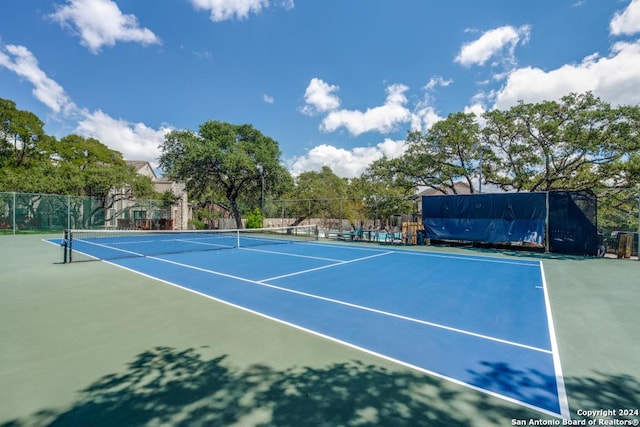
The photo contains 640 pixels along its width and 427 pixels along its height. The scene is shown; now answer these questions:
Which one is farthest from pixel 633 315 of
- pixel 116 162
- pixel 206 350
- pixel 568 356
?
pixel 116 162

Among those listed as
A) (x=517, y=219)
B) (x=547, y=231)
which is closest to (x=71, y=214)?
(x=517, y=219)

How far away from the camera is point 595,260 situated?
11305 millimetres

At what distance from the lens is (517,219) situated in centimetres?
1423

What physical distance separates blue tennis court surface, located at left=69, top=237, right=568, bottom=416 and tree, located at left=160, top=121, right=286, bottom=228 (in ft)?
43.8

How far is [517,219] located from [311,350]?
14231 mm

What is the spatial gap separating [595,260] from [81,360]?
15.3m

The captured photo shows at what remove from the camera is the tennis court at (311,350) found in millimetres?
2594

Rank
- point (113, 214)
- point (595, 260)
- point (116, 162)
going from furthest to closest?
1. point (116, 162)
2. point (113, 214)
3. point (595, 260)

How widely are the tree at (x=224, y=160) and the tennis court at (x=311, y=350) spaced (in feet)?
52.9

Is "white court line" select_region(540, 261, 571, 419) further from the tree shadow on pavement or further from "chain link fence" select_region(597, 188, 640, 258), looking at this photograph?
"chain link fence" select_region(597, 188, 640, 258)

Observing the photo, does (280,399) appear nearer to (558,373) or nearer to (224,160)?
(558,373)

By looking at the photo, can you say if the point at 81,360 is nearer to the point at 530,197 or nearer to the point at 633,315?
the point at 633,315

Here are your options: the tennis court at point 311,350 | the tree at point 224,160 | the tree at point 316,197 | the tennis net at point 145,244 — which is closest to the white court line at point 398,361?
the tennis court at point 311,350

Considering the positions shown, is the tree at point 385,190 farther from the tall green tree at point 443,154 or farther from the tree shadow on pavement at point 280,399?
the tree shadow on pavement at point 280,399
